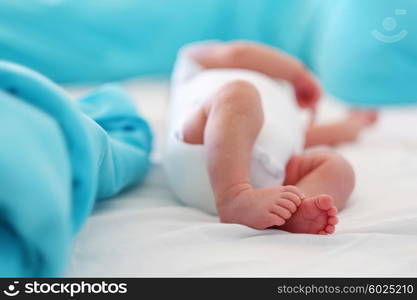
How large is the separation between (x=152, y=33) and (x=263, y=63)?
0.53m

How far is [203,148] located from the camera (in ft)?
2.97

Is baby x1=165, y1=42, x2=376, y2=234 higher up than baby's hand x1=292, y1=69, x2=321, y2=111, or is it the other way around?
baby's hand x1=292, y1=69, x2=321, y2=111

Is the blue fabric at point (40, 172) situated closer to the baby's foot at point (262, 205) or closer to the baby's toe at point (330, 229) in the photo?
the baby's foot at point (262, 205)

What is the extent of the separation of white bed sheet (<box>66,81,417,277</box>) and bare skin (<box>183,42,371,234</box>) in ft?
0.07

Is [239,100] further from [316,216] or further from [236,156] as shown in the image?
[316,216]

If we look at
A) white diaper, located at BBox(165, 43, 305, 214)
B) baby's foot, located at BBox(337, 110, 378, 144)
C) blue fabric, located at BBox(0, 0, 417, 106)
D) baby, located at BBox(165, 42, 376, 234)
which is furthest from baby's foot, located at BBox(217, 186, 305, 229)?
blue fabric, located at BBox(0, 0, 417, 106)

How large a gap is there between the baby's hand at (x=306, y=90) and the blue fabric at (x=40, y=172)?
0.72 metres

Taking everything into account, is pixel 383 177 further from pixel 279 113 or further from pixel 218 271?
pixel 218 271

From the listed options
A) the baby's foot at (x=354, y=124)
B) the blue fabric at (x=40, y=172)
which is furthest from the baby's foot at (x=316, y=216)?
the baby's foot at (x=354, y=124)

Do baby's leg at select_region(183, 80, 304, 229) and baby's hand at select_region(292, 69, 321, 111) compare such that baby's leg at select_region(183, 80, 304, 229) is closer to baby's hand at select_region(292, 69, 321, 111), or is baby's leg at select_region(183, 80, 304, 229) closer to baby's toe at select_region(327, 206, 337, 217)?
baby's toe at select_region(327, 206, 337, 217)

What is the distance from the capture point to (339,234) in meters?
0.78

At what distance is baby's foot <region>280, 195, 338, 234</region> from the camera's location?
0.75 meters

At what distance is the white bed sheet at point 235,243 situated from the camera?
2.30ft

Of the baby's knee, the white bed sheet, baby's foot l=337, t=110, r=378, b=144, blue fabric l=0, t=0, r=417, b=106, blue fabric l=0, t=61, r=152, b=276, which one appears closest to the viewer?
blue fabric l=0, t=61, r=152, b=276
